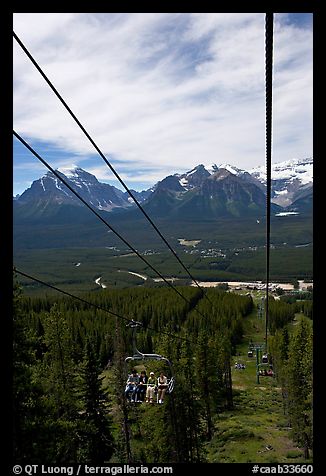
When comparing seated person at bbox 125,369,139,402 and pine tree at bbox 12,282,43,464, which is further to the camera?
seated person at bbox 125,369,139,402

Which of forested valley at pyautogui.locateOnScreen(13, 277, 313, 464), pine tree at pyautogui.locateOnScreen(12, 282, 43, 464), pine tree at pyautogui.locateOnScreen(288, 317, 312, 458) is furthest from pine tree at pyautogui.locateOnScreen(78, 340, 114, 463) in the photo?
pine tree at pyautogui.locateOnScreen(288, 317, 312, 458)

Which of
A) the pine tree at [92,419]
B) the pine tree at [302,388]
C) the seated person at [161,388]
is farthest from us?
the pine tree at [302,388]

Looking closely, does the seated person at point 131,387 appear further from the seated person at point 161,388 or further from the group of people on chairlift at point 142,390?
the seated person at point 161,388

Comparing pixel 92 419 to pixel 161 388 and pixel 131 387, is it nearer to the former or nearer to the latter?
pixel 131 387

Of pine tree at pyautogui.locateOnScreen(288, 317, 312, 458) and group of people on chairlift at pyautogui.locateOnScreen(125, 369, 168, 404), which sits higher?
group of people on chairlift at pyautogui.locateOnScreen(125, 369, 168, 404)

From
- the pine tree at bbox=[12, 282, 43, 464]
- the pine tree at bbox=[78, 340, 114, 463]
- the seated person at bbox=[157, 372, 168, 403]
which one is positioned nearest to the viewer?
the pine tree at bbox=[12, 282, 43, 464]

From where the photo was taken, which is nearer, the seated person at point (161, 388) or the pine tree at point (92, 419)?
the seated person at point (161, 388)

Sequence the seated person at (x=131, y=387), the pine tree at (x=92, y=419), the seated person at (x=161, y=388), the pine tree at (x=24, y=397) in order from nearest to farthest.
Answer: the pine tree at (x=24, y=397), the seated person at (x=161, y=388), the seated person at (x=131, y=387), the pine tree at (x=92, y=419)

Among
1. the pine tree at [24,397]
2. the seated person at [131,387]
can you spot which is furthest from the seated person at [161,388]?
the pine tree at [24,397]

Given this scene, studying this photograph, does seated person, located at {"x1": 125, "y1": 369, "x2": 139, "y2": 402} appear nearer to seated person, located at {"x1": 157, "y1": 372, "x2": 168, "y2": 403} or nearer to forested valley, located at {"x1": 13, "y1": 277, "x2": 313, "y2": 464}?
seated person, located at {"x1": 157, "y1": 372, "x2": 168, "y2": 403}

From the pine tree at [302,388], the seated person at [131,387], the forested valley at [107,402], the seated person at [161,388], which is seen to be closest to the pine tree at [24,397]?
the forested valley at [107,402]

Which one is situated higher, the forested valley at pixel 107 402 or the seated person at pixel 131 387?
the seated person at pixel 131 387
